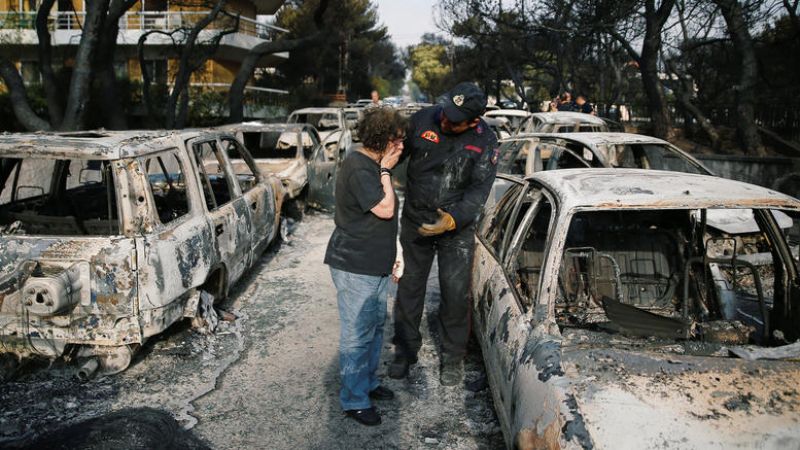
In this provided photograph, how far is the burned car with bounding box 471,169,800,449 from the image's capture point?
2.45 meters

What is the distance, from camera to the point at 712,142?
54.3 feet

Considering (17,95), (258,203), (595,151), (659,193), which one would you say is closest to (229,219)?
(258,203)

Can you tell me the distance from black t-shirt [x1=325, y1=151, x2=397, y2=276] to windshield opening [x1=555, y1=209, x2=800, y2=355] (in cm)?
109

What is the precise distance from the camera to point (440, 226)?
396 cm

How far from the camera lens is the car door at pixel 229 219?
5.42 meters

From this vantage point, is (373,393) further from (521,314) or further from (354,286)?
(521,314)

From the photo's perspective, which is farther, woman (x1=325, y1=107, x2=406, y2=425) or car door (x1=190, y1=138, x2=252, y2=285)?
car door (x1=190, y1=138, x2=252, y2=285)

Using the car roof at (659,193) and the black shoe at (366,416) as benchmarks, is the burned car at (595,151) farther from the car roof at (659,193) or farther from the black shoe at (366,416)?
the black shoe at (366,416)

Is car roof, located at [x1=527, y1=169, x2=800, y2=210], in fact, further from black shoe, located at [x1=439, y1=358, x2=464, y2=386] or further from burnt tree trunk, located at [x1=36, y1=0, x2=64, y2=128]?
burnt tree trunk, located at [x1=36, y1=0, x2=64, y2=128]

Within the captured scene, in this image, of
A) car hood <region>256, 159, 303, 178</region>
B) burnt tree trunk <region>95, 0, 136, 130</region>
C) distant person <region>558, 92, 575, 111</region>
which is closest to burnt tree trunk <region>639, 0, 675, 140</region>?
distant person <region>558, 92, 575, 111</region>

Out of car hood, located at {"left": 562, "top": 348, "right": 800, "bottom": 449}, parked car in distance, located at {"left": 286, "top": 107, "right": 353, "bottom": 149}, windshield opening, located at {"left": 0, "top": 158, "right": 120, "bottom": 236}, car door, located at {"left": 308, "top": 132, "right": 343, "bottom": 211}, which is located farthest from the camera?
parked car in distance, located at {"left": 286, "top": 107, "right": 353, "bottom": 149}

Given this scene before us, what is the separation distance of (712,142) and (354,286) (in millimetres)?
15352

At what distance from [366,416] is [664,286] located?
85.7 inches

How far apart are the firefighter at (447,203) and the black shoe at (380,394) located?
41 centimetres
